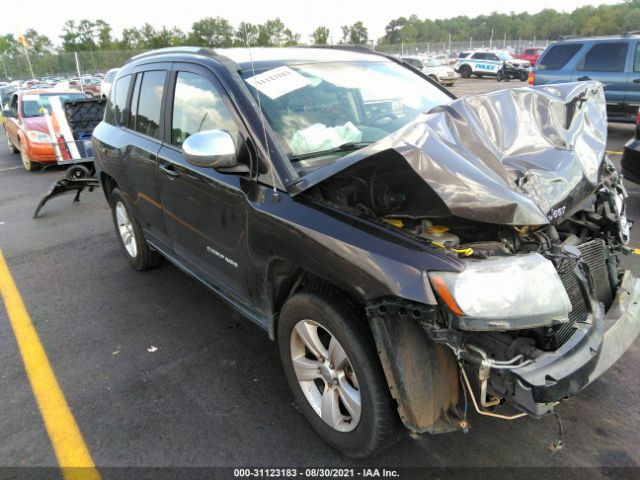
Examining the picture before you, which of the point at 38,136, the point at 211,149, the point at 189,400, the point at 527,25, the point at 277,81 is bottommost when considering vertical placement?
the point at 189,400

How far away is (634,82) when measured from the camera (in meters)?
9.69

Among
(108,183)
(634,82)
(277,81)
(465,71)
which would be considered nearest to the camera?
(277,81)

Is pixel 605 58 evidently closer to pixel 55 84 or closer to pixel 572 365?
pixel 572 365

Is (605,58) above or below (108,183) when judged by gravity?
above

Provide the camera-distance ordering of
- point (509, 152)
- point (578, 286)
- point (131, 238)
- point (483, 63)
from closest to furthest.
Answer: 1. point (578, 286)
2. point (509, 152)
3. point (131, 238)
4. point (483, 63)

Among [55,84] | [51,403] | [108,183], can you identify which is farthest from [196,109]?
[55,84]

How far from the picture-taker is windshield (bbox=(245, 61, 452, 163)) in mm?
Result: 2736

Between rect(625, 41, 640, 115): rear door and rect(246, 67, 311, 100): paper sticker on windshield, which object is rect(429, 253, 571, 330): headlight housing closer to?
rect(246, 67, 311, 100): paper sticker on windshield

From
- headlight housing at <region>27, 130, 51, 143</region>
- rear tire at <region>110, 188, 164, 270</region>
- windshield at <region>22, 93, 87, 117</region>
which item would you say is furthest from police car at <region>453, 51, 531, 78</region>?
rear tire at <region>110, 188, 164, 270</region>

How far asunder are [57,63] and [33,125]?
2594cm

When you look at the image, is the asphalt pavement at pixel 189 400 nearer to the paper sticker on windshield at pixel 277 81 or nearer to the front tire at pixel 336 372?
the front tire at pixel 336 372

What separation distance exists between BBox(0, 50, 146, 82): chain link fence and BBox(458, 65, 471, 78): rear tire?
21835 mm

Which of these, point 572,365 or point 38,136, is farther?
point 38,136

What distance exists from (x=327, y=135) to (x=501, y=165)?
1.08 m
